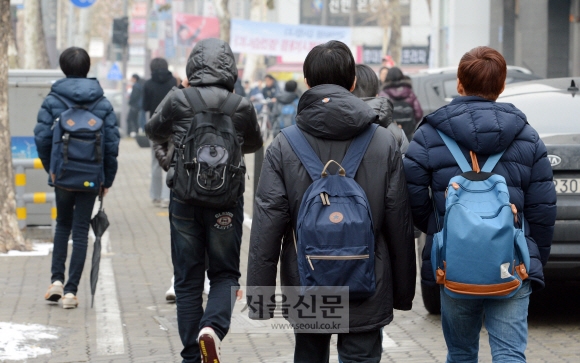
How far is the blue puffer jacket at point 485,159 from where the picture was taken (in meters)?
4.22

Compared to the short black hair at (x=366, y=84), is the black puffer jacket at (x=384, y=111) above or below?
below

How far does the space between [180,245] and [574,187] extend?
244cm

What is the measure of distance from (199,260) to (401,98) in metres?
7.77

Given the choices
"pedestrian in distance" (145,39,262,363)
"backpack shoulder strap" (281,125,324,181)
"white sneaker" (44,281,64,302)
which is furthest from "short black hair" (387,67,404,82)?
"backpack shoulder strap" (281,125,324,181)

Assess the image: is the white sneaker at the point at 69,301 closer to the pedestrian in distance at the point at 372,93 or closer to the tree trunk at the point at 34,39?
the pedestrian in distance at the point at 372,93

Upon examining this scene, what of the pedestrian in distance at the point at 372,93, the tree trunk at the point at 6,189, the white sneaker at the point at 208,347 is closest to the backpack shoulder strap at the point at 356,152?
the white sneaker at the point at 208,347

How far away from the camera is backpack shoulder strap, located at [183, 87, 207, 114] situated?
5.68m

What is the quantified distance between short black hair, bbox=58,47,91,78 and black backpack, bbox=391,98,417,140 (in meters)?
5.82

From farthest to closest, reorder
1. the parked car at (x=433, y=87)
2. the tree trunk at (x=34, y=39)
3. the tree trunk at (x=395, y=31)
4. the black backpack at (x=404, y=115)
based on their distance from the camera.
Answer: the tree trunk at (x=395, y=31)
the tree trunk at (x=34, y=39)
the parked car at (x=433, y=87)
the black backpack at (x=404, y=115)

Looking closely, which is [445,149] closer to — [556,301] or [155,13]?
[556,301]

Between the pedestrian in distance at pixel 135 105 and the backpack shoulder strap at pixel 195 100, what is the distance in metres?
25.7

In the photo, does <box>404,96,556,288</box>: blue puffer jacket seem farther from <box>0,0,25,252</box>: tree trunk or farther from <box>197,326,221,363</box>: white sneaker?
<box>0,0,25,252</box>: tree trunk

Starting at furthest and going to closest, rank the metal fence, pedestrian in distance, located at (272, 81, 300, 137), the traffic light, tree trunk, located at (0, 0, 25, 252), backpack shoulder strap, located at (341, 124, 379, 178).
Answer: the traffic light < pedestrian in distance, located at (272, 81, 300, 137) < the metal fence < tree trunk, located at (0, 0, 25, 252) < backpack shoulder strap, located at (341, 124, 379, 178)

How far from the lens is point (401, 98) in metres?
13.2
